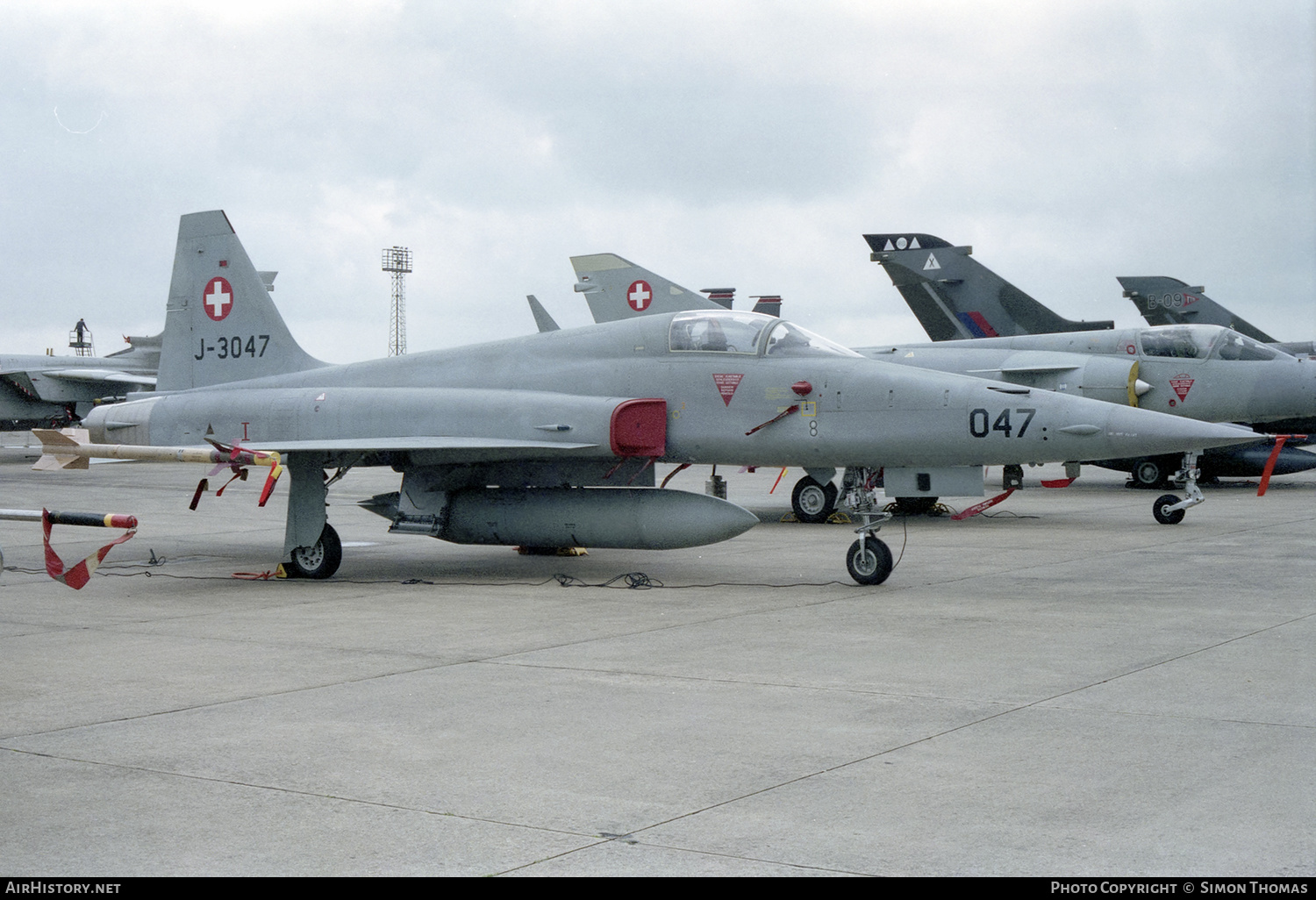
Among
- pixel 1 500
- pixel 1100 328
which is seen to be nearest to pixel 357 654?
pixel 1 500

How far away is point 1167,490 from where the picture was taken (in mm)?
22031

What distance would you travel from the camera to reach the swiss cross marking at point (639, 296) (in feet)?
66.1

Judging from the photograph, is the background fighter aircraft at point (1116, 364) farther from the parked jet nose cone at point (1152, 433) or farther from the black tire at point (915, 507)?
the parked jet nose cone at point (1152, 433)

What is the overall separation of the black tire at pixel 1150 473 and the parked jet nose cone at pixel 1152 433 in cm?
1279

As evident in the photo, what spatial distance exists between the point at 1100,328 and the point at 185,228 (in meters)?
16.9

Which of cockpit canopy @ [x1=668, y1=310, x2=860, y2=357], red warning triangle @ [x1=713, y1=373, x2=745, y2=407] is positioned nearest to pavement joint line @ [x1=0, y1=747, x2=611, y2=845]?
red warning triangle @ [x1=713, y1=373, x2=745, y2=407]

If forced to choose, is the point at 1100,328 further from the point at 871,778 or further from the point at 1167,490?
the point at 871,778

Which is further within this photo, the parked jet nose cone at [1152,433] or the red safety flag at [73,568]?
the parked jet nose cone at [1152,433]

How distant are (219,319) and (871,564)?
288 inches

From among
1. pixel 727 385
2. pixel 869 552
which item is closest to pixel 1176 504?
pixel 869 552

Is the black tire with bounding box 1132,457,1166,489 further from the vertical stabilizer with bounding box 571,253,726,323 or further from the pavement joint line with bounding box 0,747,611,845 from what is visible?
the pavement joint line with bounding box 0,747,611,845

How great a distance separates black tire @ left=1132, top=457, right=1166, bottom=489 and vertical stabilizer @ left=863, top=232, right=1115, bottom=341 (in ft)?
11.4

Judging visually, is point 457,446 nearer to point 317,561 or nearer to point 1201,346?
point 317,561

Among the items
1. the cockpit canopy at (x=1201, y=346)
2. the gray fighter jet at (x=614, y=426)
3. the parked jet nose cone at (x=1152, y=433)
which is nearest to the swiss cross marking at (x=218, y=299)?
the gray fighter jet at (x=614, y=426)
